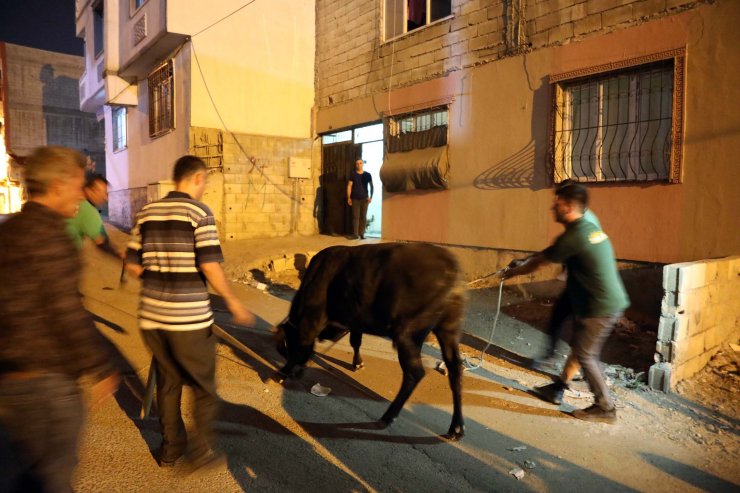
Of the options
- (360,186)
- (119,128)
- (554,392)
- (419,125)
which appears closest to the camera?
(554,392)

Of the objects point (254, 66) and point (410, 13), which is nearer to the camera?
point (410, 13)

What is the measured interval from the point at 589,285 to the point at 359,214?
25.5 feet

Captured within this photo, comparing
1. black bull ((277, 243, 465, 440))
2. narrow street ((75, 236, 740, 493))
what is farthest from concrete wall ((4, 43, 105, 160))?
black bull ((277, 243, 465, 440))

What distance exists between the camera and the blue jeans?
5.82 ft

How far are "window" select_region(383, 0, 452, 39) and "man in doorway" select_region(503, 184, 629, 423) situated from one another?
23.6 ft

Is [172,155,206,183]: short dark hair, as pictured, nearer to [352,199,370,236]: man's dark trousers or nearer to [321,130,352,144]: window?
[352,199,370,236]: man's dark trousers

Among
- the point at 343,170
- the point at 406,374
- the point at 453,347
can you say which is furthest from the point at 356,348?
the point at 343,170

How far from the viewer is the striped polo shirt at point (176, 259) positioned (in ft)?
8.93

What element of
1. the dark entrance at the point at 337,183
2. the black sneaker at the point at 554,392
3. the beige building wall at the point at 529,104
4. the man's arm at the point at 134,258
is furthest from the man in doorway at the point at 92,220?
the dark entrance at the point at 337,183

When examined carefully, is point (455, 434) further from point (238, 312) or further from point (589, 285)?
point (238, 312)

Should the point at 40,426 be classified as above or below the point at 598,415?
above

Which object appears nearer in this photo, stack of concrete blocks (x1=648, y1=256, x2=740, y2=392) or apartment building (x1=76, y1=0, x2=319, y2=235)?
stack of concrete blocks (x1=648, y1=256, x2=740, y2=392)

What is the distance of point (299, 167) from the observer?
12922 millimetres

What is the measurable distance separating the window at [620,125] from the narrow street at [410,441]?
11.5 ft
